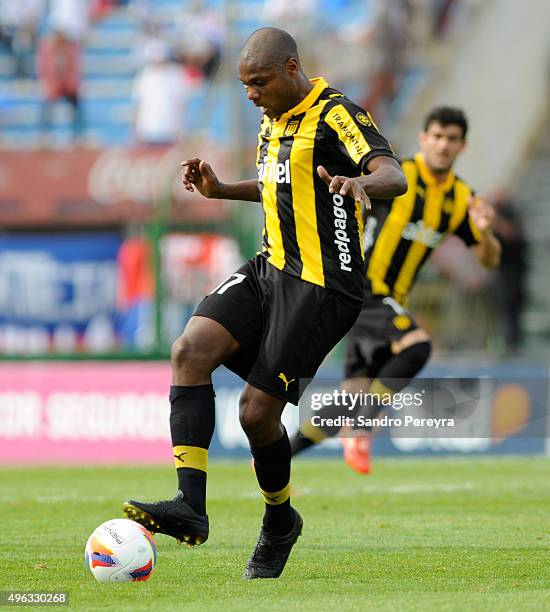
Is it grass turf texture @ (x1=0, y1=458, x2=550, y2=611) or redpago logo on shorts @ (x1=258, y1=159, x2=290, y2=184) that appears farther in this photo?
redpago logo on shorts @ (x1=258, y1=159, x2=290, y2=184)

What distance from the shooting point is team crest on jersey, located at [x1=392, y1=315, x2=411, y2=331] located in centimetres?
934

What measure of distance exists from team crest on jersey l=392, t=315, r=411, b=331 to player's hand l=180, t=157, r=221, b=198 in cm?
354

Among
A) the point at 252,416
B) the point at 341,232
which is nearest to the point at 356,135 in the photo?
the point at 341,232

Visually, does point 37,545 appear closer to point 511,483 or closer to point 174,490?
point 174,490

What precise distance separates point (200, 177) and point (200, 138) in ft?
35.1

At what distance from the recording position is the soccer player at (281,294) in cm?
536

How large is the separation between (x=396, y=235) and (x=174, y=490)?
238 cm

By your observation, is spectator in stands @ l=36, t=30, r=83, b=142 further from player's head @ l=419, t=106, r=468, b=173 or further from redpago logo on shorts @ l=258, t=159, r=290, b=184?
redpago logo on shorts @ l=258, t=159, r=290, b=184

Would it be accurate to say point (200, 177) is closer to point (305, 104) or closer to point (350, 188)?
point (305, 104)

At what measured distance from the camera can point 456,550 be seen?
632 centimetres

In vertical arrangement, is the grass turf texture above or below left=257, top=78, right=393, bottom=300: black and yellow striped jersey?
below

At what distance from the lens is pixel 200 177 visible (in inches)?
233

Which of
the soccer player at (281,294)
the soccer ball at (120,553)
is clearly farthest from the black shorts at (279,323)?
the soccer ball at (120,553)
